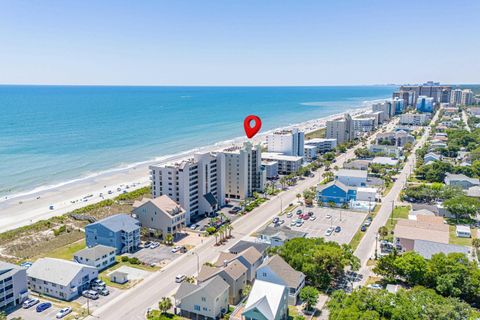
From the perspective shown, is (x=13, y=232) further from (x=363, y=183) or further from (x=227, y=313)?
(x=363, y=183)

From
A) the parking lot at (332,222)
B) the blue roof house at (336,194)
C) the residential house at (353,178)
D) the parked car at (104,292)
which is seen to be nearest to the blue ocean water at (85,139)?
the parked car at (104,292)

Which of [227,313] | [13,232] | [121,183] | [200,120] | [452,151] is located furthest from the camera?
[200,120]

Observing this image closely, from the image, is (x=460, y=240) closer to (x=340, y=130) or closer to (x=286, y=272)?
(x=286, y=272)

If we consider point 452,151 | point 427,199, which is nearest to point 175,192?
point 427,199

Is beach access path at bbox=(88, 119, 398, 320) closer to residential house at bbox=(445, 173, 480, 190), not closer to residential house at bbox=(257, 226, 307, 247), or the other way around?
residential house at bbox=(257, 226, 307, 247)

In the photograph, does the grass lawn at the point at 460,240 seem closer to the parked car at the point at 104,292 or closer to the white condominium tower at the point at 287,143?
the parked car at the point at 104,292
